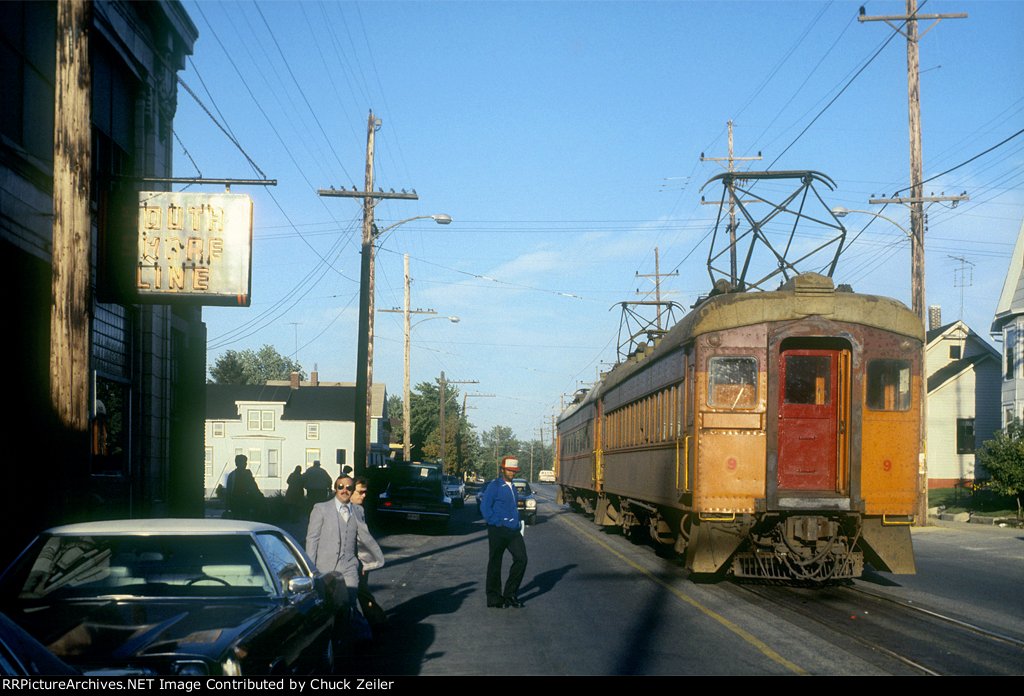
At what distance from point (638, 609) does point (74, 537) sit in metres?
7.40

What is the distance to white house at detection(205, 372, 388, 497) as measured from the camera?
6931 cm

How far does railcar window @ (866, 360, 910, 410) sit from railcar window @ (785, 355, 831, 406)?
0.58 metres

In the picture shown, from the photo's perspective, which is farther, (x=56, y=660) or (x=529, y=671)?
(x=529, y=671)

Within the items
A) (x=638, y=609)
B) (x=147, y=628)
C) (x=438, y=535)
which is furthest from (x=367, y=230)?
(x=147, y=628)

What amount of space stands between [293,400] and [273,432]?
3.45 meters

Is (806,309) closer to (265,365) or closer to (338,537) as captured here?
(338,537)

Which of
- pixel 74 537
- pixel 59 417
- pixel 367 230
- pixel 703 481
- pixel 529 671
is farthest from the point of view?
pixel 367 230

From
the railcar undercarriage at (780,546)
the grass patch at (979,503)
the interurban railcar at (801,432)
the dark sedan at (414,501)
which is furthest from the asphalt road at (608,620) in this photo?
the grass patch at (979,503)

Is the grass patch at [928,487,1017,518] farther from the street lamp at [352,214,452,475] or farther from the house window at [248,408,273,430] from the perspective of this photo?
the house window at [248,408,273,430]

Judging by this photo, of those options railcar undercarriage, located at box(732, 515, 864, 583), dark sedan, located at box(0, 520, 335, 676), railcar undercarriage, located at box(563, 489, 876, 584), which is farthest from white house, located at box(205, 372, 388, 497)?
dark sedan, located at box(0, 520, 335, 676)

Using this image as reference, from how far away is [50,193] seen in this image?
15.0m

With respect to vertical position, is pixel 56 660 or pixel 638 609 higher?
pixel 56 660

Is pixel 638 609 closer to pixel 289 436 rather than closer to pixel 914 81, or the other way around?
pixel 914 81

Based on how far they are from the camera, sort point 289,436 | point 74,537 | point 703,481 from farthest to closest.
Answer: point 289,436
point 703,481
point 74,537
